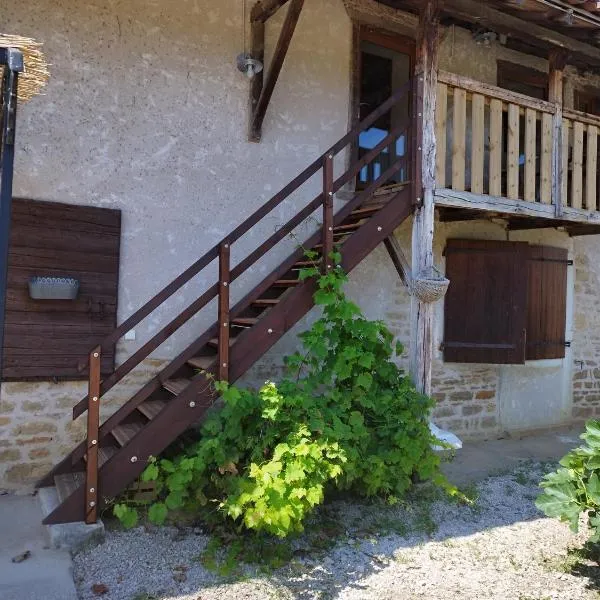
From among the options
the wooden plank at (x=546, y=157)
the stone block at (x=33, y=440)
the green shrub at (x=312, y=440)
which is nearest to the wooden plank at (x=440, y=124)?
the wooden plank at (x=546, y=157)

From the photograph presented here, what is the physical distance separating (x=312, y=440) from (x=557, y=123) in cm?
415

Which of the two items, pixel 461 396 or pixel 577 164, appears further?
pixel 461 396

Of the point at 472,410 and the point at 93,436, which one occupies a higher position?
the point at 93,436

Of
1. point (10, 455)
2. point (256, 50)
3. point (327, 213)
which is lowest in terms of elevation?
point (10, 455)

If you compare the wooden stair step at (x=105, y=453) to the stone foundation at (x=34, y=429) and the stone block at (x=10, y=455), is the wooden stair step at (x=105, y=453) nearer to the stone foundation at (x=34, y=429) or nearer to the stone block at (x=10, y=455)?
the stone foundation at (x=34, y=429)

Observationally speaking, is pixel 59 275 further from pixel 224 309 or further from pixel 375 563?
pixel 375 563

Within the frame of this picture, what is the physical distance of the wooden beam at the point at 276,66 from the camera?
4.80 metres

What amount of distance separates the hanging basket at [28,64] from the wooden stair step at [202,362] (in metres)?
2.02

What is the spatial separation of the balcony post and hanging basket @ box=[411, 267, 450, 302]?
1.80m

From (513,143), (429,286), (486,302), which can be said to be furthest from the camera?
(486,302)

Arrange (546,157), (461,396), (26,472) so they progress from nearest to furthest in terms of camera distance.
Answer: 1. (26,472)
2. (546,157)
3. (461,396)

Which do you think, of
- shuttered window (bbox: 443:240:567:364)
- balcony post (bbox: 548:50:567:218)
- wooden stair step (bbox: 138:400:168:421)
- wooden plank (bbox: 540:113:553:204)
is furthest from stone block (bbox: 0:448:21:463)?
balcony post (bbox: 548:50:567:218)

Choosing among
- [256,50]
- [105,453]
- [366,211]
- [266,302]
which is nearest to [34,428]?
[105,453]

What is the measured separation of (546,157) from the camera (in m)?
5.75
